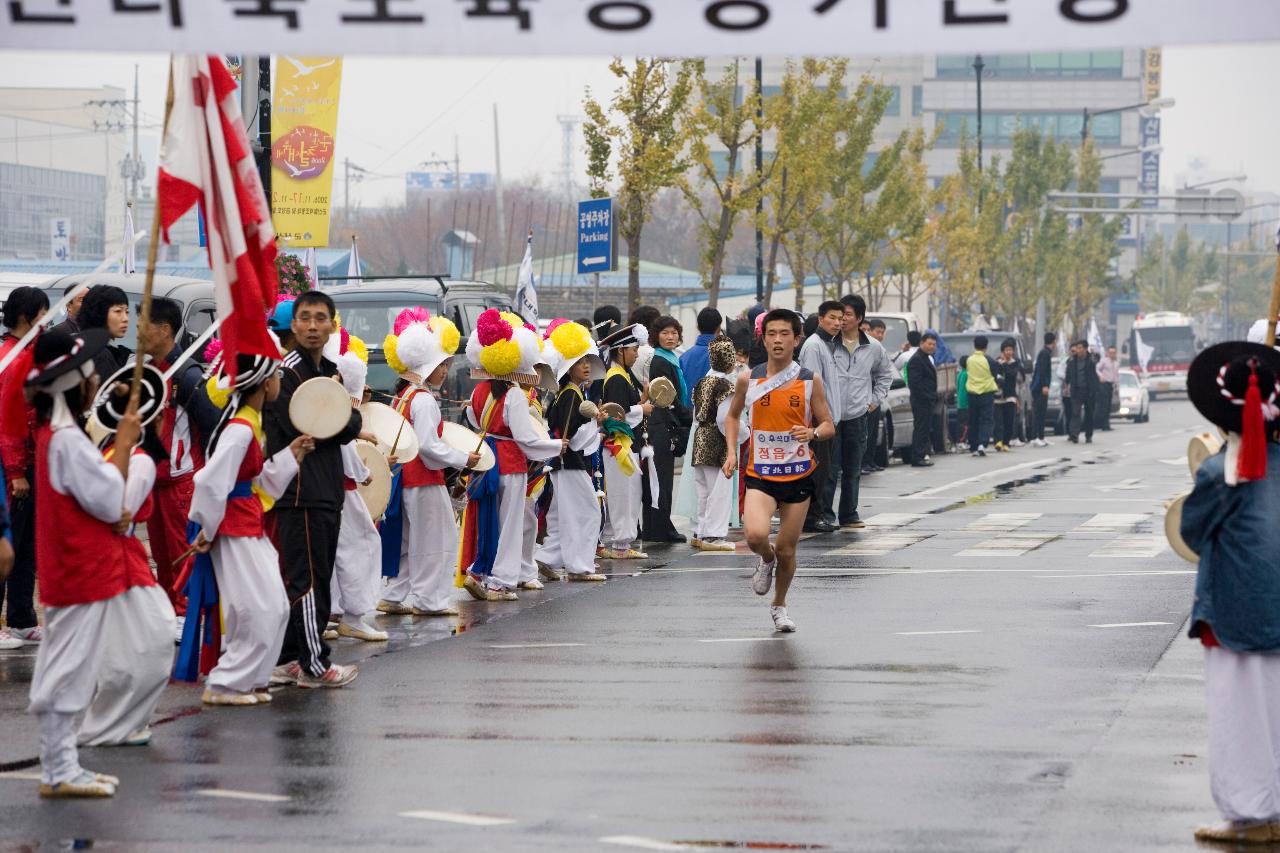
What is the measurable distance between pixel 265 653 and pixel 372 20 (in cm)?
414

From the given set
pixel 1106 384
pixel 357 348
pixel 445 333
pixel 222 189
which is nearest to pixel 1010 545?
pixel 445 333

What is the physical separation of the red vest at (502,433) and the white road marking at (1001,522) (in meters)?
6.87

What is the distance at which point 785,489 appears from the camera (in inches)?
497

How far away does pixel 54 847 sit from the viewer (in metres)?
7.04

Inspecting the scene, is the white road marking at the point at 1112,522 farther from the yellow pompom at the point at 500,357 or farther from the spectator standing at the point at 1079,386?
the spectator standing at the point at 1079,386

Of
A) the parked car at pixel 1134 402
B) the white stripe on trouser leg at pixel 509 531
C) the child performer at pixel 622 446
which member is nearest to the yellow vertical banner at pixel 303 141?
the child performer at pixel 622 446

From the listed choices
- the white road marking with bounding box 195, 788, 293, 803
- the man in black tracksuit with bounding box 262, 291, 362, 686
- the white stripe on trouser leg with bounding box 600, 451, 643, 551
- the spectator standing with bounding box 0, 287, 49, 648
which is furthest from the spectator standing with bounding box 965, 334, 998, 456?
the white road marking with bounding box 195, 788, 293, 803

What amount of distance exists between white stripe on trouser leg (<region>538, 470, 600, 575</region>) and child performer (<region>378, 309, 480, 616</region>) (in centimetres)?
204

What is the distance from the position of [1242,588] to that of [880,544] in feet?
36.6

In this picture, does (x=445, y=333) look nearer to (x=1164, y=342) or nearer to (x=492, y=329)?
(x=492, y=329)

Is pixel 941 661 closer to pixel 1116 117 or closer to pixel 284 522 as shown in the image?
pixel 284 522

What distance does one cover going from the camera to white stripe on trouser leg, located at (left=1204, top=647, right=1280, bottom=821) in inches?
280

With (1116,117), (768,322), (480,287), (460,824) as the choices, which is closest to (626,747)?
(460,824)

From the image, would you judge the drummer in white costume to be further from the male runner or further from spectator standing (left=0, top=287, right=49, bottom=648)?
the male runner
